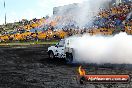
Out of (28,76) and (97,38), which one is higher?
(97,38)

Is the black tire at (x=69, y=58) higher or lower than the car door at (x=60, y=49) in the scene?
lower

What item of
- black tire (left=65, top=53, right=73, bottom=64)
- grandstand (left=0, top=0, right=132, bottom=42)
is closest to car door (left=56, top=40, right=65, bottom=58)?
black tire (left=65, top=53, right=73, bottom=64)

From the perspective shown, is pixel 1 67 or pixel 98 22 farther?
pixel 98 22

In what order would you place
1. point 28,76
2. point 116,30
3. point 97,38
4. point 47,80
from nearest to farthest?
point 47,80, point 28,76, point 97,38, point 116,30

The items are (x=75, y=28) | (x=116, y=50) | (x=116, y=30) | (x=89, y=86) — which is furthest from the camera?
(x=116, y=30)

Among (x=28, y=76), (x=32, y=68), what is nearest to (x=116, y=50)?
(x=32, y=68)

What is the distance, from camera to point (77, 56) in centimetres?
2602

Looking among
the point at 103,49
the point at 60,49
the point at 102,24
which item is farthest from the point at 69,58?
the point at 102,24

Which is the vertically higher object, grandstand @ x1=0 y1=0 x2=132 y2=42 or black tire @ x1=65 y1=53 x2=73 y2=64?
grandstand @ x1=0 y1=0 x2=132 y2=42

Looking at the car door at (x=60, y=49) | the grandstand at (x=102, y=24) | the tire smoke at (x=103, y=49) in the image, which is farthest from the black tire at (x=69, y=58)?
the grandstand at (x=102, y=24)

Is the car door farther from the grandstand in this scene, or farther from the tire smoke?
the grandstand

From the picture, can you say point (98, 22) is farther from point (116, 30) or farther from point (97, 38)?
point (97, 38)

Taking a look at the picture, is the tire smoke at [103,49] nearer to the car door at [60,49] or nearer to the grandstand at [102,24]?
the car door at [60,49]

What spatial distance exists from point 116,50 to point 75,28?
25.0 metres
